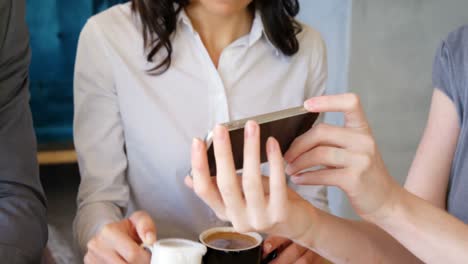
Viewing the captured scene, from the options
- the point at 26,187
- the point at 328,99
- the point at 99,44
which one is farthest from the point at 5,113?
the point at 328,99

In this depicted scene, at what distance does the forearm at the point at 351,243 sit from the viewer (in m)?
0.76

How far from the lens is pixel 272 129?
2.07ft

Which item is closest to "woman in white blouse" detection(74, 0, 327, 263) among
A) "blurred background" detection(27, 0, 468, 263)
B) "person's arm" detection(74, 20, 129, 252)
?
"person's arm" detection(74, 20, 129, 252)

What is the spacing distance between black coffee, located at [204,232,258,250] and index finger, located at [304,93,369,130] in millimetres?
207

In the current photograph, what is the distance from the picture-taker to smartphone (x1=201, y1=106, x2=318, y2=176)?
1.96 ft

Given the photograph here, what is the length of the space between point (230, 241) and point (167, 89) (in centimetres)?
40

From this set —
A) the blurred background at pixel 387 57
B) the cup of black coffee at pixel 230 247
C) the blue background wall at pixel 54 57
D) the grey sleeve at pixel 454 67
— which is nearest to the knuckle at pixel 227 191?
the cup of black coffee at pixel 230 247

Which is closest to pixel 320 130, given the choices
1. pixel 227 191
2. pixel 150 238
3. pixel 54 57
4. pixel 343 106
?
pixel 343 106

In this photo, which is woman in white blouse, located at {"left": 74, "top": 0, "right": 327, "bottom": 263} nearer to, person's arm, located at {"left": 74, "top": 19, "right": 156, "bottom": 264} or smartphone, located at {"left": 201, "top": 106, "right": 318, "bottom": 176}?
person's arm, located at {"left": 74, "top": 19, "right": 156, "bottom": 264}

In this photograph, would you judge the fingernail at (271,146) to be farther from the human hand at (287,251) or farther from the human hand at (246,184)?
the human hand at (287,251)

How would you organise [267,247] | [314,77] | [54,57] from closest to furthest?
[267,247], [314,77], [54,57]

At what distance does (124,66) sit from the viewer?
40.1 inches

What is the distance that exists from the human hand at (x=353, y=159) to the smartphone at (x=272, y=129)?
0.06 ft

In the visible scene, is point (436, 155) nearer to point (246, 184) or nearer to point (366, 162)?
point (366, 162)
